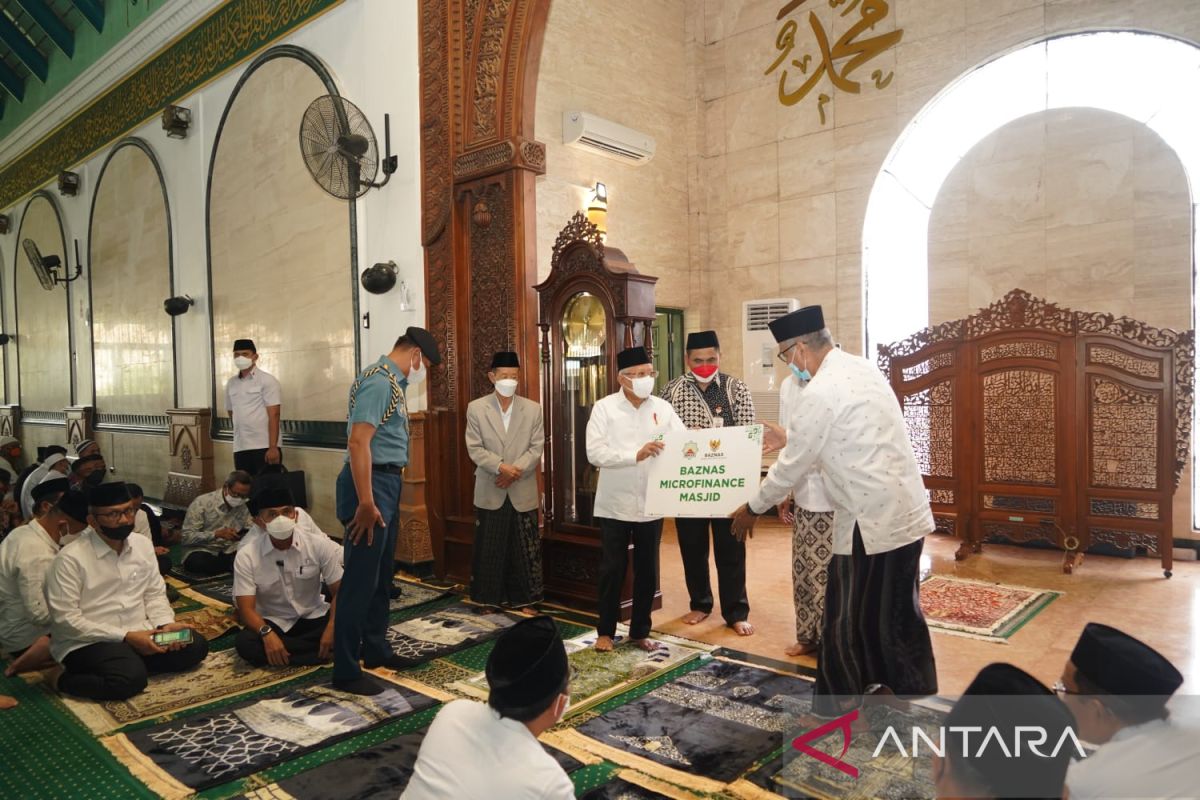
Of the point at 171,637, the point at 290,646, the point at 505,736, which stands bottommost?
the point at 290,646

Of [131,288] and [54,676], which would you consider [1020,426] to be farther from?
[131,288]

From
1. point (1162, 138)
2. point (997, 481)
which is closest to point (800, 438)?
point (997, 481)

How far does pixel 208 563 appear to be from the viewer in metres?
5.49

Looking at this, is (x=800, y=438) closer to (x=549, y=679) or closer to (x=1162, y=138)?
(x=549, y=679)

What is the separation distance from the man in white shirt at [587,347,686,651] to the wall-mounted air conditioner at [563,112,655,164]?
10.8ft

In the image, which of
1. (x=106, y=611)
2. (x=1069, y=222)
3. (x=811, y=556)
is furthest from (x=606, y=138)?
(x=106, y=611)

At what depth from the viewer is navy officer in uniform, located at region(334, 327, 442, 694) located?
3217mm

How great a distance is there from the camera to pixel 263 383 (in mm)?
6379

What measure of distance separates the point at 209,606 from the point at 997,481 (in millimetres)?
5281

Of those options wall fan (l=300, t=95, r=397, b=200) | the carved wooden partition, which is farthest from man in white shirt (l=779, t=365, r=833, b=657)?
wall fan (l=300, t=95, r=397, b=200)

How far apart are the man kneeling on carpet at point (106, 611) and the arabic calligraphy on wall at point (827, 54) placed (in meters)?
6.22

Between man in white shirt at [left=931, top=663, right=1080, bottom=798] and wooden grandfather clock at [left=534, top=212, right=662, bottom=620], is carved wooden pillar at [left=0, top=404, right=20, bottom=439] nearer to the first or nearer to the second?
wooden grandfather clock at [left=534, top=212, right=662, bottom=620]

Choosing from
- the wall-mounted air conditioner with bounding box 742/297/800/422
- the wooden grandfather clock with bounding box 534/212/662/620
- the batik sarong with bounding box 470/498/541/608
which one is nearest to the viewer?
the wooden grandfather clock with bounding box 534/212/662/620

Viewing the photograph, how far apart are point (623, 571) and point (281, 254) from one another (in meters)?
4.61
